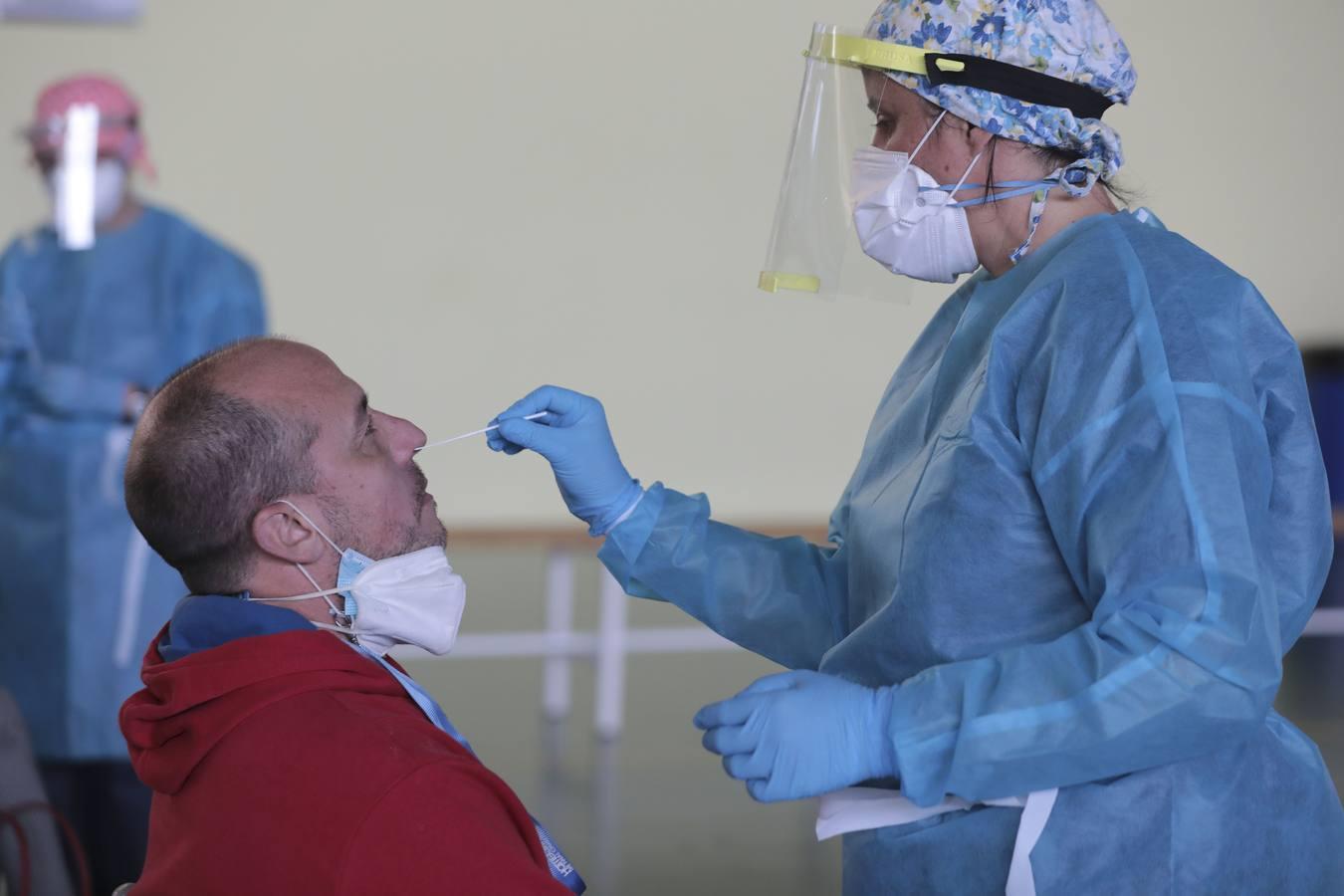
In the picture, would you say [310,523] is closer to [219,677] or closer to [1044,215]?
[219,677]

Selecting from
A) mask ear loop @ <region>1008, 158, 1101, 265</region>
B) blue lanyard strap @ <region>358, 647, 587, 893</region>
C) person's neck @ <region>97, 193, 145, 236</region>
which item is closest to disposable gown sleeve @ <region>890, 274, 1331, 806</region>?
mask ear loop @ <region>1008, 158, 1101, 265</region>

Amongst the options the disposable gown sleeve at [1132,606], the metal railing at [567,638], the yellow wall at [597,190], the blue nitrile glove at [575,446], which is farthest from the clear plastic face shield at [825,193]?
the yellow wall at [597,190]

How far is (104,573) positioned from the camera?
303 cm

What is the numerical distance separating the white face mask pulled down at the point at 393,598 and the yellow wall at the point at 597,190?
12.7ft

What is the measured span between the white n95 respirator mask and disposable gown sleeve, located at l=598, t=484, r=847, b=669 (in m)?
0.37

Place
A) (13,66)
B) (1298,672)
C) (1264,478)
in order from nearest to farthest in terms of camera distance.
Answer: (1264,478) → (13,66) → (1298,672)

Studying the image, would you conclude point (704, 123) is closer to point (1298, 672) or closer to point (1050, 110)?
point (1298, 672)

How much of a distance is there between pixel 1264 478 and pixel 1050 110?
0.42 meters

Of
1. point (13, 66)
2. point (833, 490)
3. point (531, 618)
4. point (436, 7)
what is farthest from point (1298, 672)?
point (13, 66)

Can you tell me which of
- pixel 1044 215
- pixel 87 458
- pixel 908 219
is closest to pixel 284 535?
pixel 908 219

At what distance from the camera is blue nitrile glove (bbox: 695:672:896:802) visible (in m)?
1.18

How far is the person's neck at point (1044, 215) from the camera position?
54.7 inches

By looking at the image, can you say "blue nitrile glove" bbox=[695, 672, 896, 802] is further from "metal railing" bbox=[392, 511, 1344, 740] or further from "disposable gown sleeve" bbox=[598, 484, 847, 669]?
"metal railing" bbox=[392, 511, 1344, 740]

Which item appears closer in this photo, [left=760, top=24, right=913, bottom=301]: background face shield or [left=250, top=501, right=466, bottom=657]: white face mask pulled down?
[left=250, top=501, right=466, bottom=657]: white face mask pulled down
